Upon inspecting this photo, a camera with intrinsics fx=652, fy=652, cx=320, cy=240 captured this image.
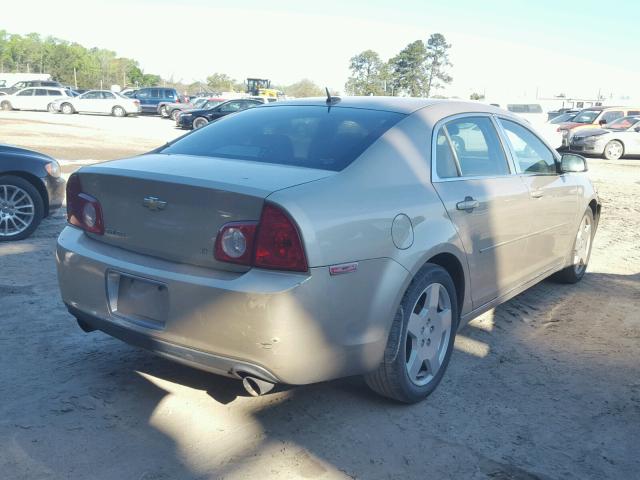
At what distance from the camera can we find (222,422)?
3.20 meters

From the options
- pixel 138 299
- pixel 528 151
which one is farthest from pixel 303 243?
pixel 528 151

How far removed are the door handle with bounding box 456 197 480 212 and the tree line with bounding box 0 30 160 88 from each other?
340 feet

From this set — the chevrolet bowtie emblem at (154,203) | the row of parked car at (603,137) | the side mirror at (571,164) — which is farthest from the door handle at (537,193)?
the row of parked car at (603,137)

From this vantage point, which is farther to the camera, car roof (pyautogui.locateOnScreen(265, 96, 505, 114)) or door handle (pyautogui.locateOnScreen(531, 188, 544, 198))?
door handle (pyautogui.locateOnScreen(531, 188, 544, 198))

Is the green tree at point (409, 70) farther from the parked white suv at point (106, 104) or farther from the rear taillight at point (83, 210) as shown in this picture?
the rear taillight at point (83, 210)

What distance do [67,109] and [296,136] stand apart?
36.9 meters

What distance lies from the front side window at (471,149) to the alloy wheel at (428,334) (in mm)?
705

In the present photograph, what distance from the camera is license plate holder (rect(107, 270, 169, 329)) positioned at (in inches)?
118

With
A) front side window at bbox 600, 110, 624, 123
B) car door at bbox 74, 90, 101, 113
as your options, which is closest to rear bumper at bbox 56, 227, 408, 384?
front side window at bbox 600, 110, 624, 123

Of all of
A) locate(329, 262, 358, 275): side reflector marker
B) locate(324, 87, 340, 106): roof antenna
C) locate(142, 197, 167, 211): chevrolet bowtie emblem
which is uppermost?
locate(324, 87, 340, 106): roof antenna

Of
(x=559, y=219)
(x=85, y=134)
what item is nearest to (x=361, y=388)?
(x=559, y=219)

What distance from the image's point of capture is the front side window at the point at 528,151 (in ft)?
15.2

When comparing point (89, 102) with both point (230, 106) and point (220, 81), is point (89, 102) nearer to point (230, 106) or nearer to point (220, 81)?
point (230, 106)

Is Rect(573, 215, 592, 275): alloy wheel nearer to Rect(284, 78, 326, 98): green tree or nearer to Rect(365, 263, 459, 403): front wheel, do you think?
Rect(365, 263, 459, 403): front wheel
